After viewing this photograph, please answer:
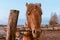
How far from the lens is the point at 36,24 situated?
3076 mm

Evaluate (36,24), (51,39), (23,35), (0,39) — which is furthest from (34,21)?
(51,39)

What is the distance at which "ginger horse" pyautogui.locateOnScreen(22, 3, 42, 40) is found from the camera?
301 centimetres

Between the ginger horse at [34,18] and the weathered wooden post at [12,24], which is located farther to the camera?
the ginger horse at [34,18]

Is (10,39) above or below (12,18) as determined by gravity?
below

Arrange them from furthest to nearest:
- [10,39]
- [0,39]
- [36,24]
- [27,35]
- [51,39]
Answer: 1. [51,39]
2. [0,39]
3. [27,35]
4. [36,24]
5. [10,39]

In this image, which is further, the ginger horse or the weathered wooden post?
the ginger horse

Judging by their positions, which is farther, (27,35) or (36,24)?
(27,35)

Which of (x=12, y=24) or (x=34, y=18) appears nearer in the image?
(x=12, y=24)

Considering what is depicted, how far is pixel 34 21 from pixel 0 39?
5.63ft

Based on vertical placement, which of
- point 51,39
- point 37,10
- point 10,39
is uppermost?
point 37,10

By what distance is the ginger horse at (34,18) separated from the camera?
3.01m

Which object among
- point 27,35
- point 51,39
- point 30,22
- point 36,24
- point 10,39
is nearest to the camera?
point 10,39

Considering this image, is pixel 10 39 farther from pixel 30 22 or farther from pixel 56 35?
pixel 56 35

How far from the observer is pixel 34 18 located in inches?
124
